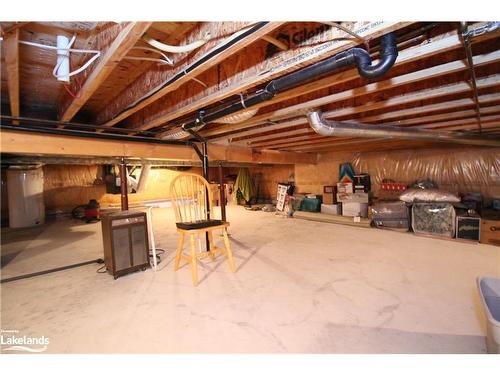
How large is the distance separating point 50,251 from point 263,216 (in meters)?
3.91

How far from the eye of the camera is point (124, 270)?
234 cm

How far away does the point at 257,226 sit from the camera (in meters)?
4.49

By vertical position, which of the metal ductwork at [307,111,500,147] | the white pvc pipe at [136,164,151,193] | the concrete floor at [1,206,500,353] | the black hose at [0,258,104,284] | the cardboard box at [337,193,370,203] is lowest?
the concrete floor at [1,206,500,353]

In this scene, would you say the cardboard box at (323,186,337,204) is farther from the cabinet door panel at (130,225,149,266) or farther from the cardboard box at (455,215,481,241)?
the cabinet door panel at (130,225,149,266)

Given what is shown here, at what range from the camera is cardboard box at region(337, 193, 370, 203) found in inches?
185

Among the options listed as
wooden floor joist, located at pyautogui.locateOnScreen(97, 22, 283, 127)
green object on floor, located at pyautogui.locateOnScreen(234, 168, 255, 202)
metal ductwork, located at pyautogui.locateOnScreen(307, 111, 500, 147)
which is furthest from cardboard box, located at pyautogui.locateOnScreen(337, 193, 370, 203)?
wooden floor joist, located at pyautogui.locateOnScreen(97, 22, 283, 127)

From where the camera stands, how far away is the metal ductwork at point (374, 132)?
7.32 feet

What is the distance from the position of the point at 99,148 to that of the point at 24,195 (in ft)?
12.1

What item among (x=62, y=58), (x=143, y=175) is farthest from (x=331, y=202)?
(x=62, y=58)

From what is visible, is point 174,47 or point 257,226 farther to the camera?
point 257,226

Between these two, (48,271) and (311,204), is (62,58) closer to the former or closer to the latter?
(48,271)

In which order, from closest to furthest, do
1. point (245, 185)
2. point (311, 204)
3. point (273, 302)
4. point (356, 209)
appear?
1. point (273, 302)
2. point (356, 209)
3. point (311, 204)
4. point (245, 185)
